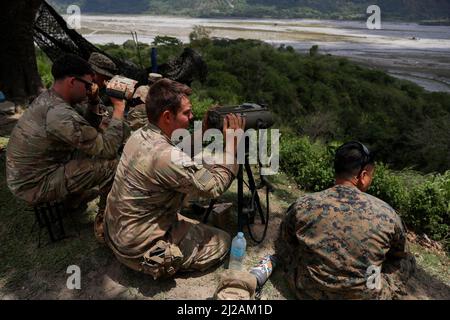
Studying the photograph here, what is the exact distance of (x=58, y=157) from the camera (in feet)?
12.2

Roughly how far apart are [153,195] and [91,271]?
1.11m

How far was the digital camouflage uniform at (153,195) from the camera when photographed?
290 centimetres

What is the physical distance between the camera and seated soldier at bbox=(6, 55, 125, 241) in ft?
11.3

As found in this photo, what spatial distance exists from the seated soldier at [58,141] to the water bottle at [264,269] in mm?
1550

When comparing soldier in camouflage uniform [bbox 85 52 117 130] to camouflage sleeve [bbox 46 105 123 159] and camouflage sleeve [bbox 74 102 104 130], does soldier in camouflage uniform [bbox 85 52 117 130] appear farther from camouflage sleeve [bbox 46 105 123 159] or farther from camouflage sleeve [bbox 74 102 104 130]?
camouflage sleeve [bbox 46 105 123 159]

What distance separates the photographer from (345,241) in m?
2.81

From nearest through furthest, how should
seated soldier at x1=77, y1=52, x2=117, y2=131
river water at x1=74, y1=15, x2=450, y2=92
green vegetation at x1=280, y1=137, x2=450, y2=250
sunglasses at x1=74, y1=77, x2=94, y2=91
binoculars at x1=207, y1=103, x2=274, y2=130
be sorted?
1. binoculars at x1=207, y1=103, x2=274, y2=130
2. sunglasses at x1=74, y1=77, x2=94, y2=91
3. seated soldier at x1=77, y1=52, x2=117, y2=131
4. green vegetation at x1=280, y1=137, x2=450, y2=250
5. river water at x1=74, y1=15, x2=450, y2=92

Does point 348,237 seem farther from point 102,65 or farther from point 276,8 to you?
point 276,8

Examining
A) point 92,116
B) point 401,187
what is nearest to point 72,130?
point 92,116

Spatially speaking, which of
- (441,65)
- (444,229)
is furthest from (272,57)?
(444,229)

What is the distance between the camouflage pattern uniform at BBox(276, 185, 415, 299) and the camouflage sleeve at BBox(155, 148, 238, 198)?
0.73m

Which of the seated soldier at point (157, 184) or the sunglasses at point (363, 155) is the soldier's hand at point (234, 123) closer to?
the seated soldier at point (157, 184)

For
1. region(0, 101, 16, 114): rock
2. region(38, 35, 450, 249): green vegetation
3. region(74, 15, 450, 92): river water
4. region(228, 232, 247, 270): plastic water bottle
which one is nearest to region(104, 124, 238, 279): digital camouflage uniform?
region(228, 232, 247, 270): plastic water bottle

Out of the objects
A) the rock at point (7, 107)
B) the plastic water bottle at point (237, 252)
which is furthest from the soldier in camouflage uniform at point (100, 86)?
the rock at point (7, 107)
